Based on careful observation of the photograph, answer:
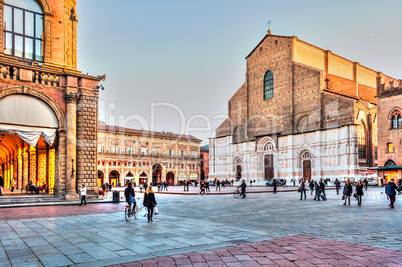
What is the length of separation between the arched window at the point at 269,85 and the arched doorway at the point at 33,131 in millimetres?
38200

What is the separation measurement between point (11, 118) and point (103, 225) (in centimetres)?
1197

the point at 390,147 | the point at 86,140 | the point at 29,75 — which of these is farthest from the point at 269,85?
the point at 29,75

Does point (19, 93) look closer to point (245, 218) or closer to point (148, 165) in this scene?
point (245, 218)

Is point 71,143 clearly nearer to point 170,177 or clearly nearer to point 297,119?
point 297,119

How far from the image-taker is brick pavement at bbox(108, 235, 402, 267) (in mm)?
6086

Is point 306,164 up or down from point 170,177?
up

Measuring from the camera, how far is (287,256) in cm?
659

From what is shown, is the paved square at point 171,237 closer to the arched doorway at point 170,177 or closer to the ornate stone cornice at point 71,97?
the ornate stone cornice at point 71,97

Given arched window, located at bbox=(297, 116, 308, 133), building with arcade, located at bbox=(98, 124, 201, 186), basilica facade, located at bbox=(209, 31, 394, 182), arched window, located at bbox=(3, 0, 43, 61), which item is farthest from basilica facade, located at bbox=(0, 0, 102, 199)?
building with arcade, located at bbox=(98, 124, 201, 186)

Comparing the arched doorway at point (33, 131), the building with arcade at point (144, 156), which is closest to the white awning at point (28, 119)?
the arched doorway at point (33, 131)

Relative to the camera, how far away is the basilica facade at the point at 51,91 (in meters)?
19.4

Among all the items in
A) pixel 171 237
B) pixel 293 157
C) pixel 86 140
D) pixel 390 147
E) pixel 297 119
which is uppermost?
pixel 297 119

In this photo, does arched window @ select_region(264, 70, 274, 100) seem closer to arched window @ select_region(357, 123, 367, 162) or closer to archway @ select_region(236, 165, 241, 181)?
archway @ select_region(236, 165, 241, 181)

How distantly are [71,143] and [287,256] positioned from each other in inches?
686
